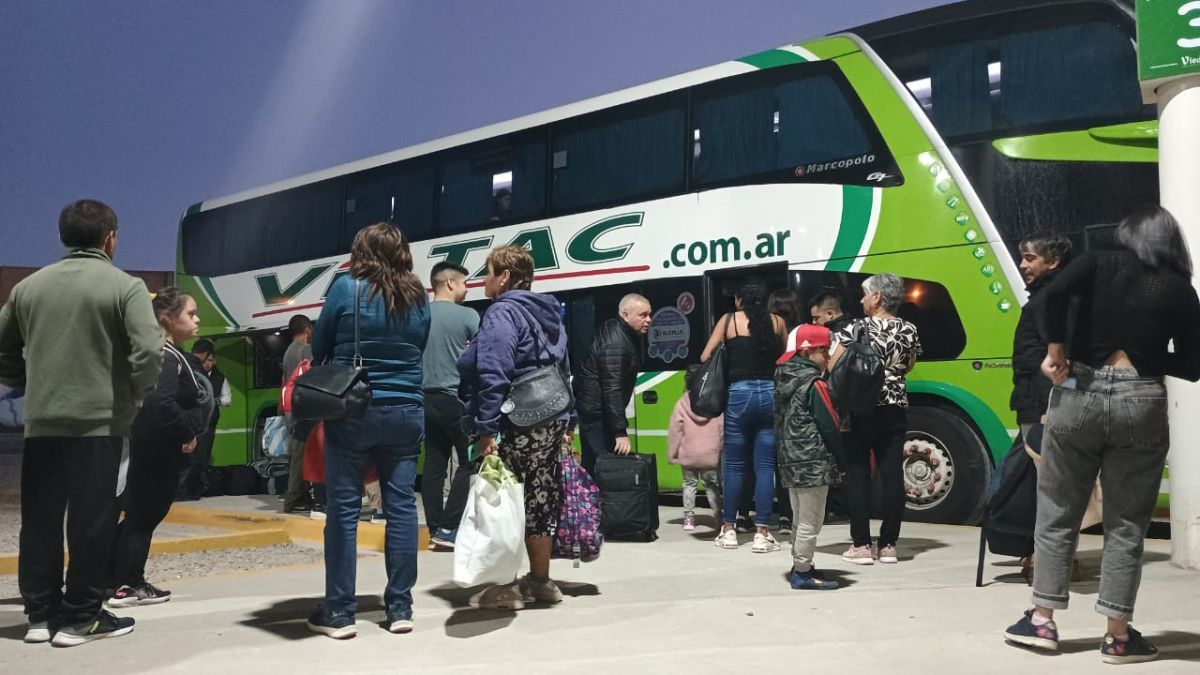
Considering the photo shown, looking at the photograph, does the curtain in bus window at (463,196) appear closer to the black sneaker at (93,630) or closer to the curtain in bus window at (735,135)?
the curtain in bus window at (735,135)

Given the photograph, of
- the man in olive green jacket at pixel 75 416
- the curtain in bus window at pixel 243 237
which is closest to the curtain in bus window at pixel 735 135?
the man in olive green jacket at pixel 75 416

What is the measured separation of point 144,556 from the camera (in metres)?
5.76

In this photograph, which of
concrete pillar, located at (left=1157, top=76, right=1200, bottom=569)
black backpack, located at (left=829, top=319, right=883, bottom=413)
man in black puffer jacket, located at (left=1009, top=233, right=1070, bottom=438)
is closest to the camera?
man in black puffer jacket, located at (left=1009, top=233, right=1070, bottom=438)

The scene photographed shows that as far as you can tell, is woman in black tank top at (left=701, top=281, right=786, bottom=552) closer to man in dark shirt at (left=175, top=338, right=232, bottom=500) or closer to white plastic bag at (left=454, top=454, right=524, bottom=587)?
white plastic bag at (left=454, top=454, right=524, bottom=587)

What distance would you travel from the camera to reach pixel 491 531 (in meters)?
5.06

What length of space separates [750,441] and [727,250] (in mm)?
2750

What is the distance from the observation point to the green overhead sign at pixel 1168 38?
6406mm

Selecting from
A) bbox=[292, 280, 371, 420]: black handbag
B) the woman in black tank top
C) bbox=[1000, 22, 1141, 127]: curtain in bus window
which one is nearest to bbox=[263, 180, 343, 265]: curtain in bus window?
the woman in black tank top

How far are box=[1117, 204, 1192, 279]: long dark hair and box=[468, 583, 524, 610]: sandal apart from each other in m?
3.04

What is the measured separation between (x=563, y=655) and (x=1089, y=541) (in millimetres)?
4903

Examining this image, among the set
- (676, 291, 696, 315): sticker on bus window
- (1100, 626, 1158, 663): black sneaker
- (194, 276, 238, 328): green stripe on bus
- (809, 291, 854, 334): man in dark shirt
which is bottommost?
(1100, 626, 1158, 663): black sneaker

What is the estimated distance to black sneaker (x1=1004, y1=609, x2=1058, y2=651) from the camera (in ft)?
14.6

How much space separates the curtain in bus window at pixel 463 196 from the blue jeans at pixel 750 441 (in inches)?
214

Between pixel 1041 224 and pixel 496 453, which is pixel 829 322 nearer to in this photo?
pixel 1041 224
